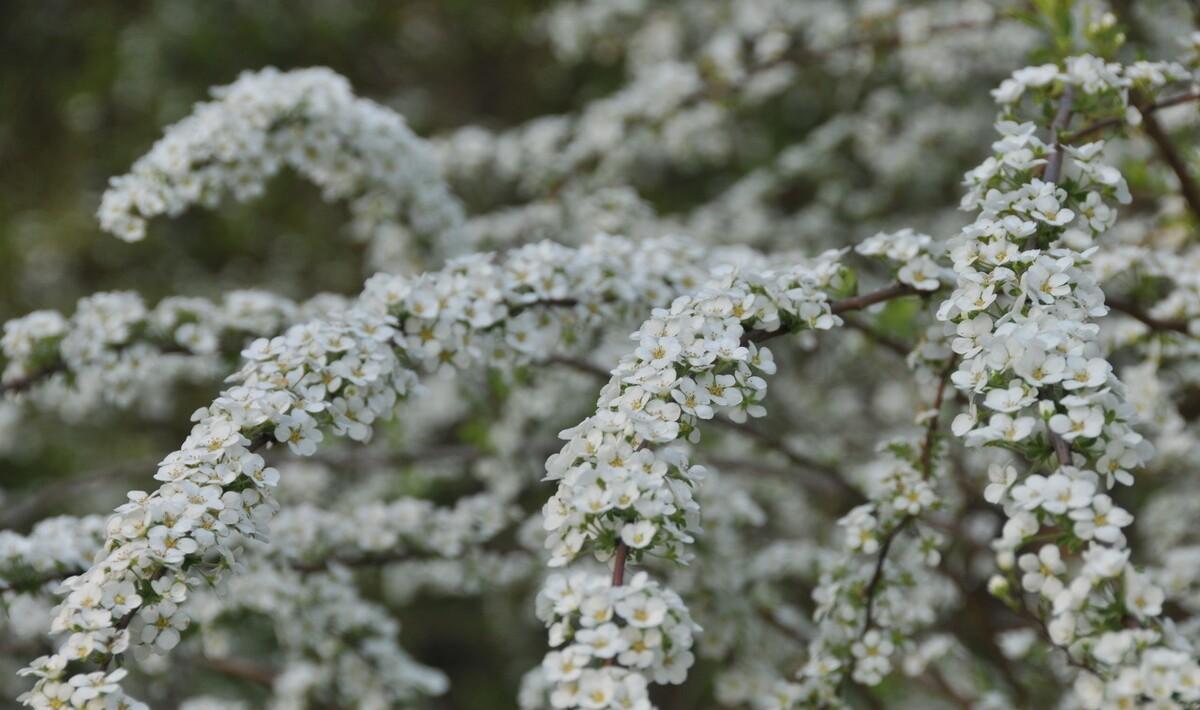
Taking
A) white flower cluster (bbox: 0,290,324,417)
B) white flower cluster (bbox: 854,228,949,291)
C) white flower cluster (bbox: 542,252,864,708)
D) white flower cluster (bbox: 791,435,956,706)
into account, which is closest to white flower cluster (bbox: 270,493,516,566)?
white flower cluster (bbox: 0,290,324,417)

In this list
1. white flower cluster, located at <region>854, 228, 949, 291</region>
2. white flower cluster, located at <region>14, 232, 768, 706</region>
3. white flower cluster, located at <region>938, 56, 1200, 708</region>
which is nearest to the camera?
white flower cluster, located at <region>938, 56, 1200, 708</region>

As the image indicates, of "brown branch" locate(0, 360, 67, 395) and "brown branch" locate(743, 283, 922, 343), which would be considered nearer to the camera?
"brown branch" locate(743, 283, 922, 343)

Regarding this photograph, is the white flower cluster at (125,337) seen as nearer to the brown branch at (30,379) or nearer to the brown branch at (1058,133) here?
the brown branch at (30,379)

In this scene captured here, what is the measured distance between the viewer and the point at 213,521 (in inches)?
69.2

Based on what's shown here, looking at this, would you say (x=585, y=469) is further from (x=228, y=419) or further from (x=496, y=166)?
(x=496, y=166)

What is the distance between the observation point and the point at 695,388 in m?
1.77

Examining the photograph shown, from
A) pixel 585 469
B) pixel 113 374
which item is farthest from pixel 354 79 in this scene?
pixel 585 469

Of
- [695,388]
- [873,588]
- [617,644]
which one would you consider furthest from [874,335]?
[617,644]

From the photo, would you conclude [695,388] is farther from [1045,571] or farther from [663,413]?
[1045,571]

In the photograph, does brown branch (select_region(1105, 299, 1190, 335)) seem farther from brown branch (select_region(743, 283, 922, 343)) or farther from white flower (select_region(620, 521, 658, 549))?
white flower (select_region(620, 521, 658, 549))

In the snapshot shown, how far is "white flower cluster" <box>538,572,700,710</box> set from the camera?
1479mm

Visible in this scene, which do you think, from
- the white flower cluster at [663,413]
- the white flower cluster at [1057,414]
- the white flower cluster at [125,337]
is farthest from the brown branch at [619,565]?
the white flower cluster at [125,337]

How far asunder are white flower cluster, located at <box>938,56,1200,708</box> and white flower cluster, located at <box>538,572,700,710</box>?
49 cm

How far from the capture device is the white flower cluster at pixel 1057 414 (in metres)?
1.47
